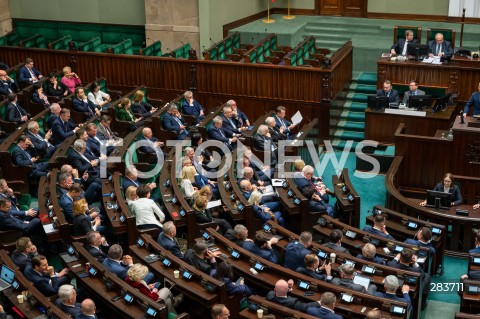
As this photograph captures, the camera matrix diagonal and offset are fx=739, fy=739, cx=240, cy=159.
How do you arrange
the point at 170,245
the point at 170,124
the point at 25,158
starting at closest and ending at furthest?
1. the point at 170,245
2. the point at 25,158
3. the point at 170,124

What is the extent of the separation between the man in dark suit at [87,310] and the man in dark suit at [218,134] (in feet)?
17.6

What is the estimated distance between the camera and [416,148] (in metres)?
11.3

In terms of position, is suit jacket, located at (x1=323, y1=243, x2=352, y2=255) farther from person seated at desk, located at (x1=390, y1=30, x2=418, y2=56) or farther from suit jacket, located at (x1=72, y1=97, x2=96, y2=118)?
person seated at desk, located at (x1=390, y1=30, x2=418, y2=56)

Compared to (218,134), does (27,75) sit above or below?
above

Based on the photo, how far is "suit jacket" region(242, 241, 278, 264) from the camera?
27.3 ft

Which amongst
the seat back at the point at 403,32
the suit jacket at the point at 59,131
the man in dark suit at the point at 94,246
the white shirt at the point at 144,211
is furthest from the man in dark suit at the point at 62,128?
the seat back at the point at 403,32

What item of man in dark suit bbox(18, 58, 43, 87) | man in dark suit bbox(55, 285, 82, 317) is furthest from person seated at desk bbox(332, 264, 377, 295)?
man in dark suit bbox(18, 58, 43, 87)

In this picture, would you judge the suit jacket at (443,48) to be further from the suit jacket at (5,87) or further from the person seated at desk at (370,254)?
the suit jacket at (5,87)

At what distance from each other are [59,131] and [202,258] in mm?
4729

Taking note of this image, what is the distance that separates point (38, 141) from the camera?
11.3 m

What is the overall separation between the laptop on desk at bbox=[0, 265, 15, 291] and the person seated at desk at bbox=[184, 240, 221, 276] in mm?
1829

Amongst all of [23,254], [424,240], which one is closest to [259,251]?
[424,240]

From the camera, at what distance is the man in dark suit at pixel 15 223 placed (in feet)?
29.2

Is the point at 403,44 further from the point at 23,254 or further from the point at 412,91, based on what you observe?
the point at 23,254
